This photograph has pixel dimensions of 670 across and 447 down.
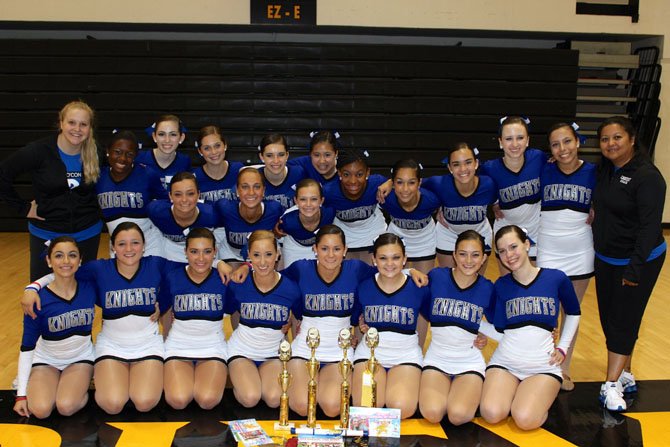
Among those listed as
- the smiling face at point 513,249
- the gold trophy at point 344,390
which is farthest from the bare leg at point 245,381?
the smiling face at point 513,249

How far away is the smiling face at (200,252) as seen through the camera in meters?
4.04

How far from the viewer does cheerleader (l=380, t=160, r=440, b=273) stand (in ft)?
14.8

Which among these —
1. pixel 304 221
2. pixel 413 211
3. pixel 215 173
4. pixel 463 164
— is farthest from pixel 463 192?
pixel 215 173

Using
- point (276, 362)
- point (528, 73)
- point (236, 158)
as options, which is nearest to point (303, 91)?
point (236, 158)

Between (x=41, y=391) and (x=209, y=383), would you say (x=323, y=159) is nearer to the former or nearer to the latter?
(x=209, y=383)

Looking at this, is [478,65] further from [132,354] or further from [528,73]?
[132,354]

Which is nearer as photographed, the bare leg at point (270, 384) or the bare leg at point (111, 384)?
the bare leg at point (111, 384)

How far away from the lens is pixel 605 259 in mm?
4094

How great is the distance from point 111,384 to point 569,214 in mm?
3124

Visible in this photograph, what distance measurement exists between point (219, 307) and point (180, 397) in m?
0.60

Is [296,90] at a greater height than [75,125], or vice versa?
[296,90]

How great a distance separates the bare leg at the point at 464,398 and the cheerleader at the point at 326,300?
0.63m

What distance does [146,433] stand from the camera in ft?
11.8

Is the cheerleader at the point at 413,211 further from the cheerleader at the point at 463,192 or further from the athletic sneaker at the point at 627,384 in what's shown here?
the athletic sneaker at the point at 627,384
